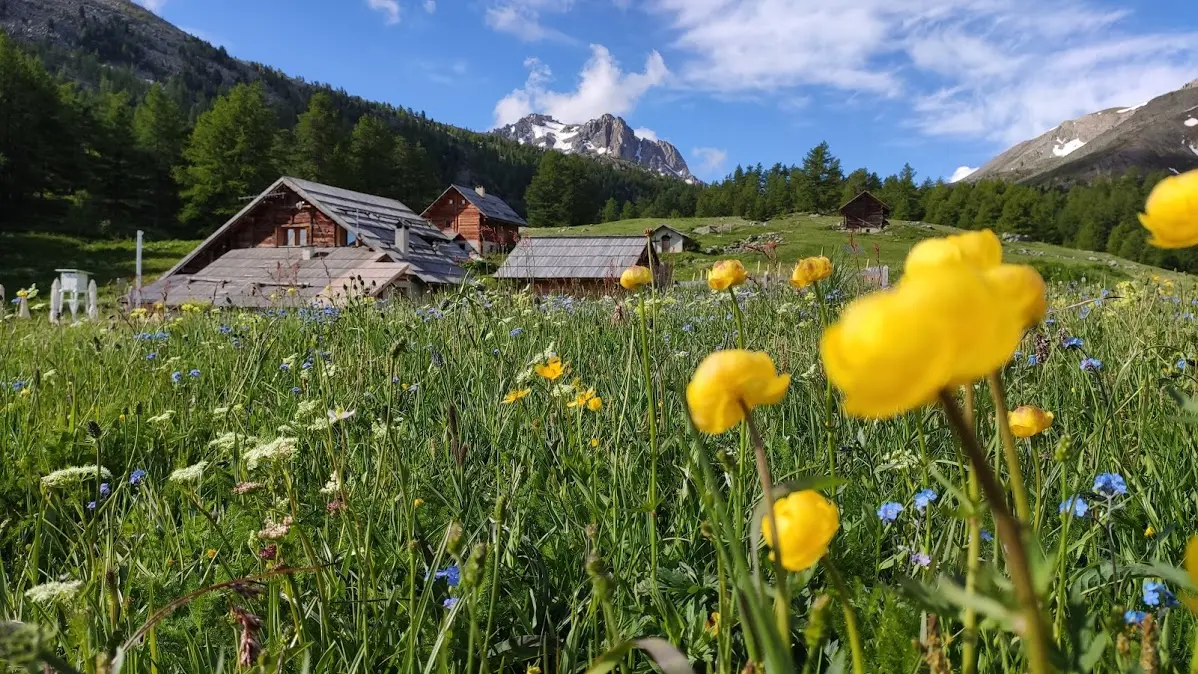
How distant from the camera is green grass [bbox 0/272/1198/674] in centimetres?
100

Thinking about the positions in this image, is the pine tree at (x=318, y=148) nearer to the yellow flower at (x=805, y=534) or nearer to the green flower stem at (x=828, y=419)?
the green flower stem at (x=828, y=419)

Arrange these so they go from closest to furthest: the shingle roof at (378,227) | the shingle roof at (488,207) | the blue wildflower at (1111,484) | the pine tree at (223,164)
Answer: the blue wildflower at (1111,484), the shingle roof at (378,227), the shingle roof at (488,207), the pine tree at (223,164)

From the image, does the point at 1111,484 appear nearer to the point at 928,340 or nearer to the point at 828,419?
the point at 828,419

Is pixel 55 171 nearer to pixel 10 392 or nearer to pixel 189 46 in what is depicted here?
pixel 10 392

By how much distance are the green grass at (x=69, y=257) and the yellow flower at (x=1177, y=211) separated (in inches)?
1287

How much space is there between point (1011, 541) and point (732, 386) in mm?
333

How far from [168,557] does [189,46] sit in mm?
163794

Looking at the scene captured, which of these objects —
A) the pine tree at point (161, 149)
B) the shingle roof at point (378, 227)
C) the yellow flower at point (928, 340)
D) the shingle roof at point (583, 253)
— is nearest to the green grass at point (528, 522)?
the yellow flower at point (928, 340)

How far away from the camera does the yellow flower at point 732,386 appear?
69 cm

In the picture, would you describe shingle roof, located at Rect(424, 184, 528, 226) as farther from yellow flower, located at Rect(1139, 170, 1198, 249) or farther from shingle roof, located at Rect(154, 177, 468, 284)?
yellow flower, located at Rect(1139, 170, 1198, 249)

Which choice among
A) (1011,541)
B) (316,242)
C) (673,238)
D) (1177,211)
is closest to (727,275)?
(1177,211)

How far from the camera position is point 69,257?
3341 centimetres

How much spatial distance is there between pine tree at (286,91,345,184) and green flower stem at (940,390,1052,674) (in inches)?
2378

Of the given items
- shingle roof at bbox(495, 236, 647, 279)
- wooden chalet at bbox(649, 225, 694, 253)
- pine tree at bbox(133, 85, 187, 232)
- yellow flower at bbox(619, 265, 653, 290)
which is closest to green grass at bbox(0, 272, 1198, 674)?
yellow flower at bbox(619, 265, 653, 290)
